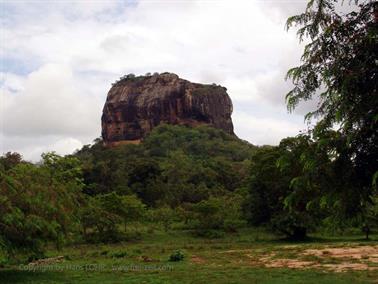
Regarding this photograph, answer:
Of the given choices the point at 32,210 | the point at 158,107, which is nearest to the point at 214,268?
the point at 32,210

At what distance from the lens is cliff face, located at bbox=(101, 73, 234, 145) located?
12019cm

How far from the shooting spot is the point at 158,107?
12019 cm

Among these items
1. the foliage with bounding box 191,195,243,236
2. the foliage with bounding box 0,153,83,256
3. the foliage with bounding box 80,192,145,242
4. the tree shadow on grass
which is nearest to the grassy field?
the tree shadow on grass

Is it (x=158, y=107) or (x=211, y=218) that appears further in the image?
(x=158, y=107)

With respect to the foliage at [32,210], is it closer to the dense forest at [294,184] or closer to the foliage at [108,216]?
the dense forest at [294,184]

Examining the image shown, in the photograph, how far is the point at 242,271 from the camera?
61.9ft

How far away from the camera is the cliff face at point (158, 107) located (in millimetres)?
120188

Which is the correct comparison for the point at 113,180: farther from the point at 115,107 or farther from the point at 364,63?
the point at 115,107

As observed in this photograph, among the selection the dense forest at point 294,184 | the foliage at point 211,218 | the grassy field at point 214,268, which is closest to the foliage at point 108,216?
the dense forest at point 294,184

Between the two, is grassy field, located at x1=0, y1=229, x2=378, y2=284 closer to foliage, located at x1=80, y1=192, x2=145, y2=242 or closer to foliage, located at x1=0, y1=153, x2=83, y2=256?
foliage, located at x1=0, y1=153, x2=83, y2=256

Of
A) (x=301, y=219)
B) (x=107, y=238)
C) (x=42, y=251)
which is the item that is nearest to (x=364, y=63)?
(x=42, y=251)

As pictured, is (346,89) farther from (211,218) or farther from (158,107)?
(158,107)

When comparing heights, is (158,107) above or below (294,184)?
above

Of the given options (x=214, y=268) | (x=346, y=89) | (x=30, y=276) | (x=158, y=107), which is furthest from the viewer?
(x=158, y=107)
